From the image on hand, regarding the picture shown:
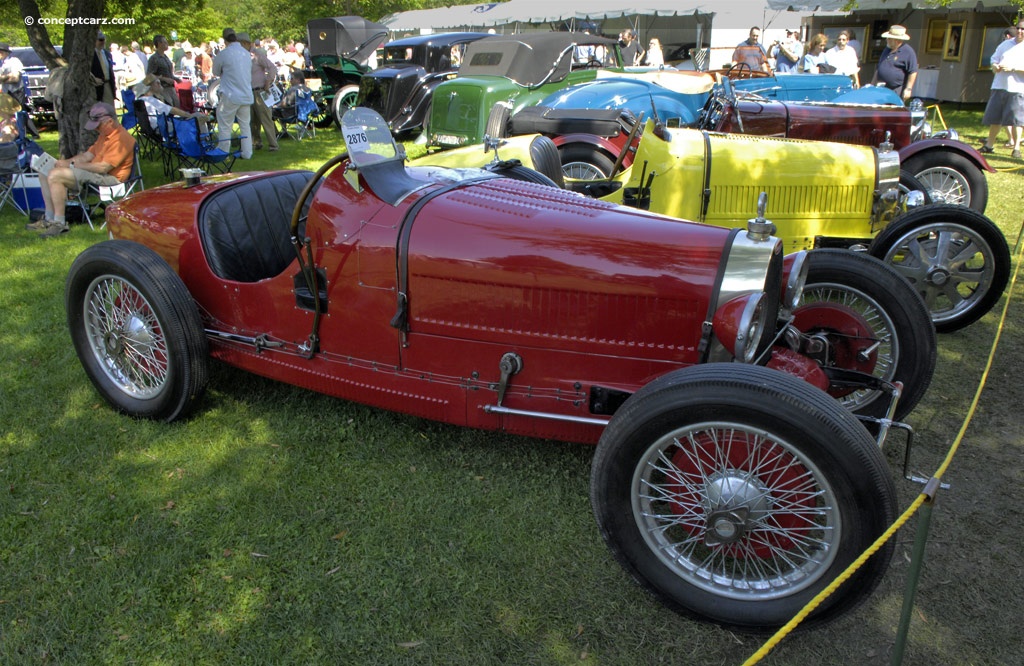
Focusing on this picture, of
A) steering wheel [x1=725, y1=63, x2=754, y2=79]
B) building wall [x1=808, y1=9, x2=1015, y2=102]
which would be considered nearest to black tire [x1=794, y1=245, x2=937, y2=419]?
steering wheel [x1=725, y1=63, x2=754, y2=79]

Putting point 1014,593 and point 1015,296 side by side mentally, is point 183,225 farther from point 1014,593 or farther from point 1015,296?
point 1015,296

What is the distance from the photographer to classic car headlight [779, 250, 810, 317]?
9.80 ft

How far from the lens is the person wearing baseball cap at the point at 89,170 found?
7.12 m

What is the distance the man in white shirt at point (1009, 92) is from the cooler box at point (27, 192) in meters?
12.9

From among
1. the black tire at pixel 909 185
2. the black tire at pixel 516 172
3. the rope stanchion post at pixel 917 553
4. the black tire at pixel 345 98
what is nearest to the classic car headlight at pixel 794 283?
the rope stanchion post at pixel 917 553

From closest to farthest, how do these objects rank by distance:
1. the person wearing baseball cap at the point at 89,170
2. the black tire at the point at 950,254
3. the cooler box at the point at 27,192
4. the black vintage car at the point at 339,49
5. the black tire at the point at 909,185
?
the black tire at the point at 950,254, the black tire at the point at 909,185, the person wearing baseball cap at the point at 89,170, the cooler box at the point at 27,192, the black vintage car at the point at 339,49

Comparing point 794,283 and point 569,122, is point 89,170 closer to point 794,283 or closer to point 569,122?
point 569,122

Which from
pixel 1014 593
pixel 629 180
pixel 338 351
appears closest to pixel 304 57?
pixel 629 180

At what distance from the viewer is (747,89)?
32.0ft

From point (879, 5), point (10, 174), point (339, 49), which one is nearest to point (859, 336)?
point (10, 174)

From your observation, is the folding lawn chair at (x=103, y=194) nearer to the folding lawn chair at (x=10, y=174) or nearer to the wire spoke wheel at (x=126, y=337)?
the folding lawn chair at (x=10, y=174)

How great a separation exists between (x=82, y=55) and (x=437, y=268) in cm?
771

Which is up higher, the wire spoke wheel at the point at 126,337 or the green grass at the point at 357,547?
the wire spoke wheel at the point at 126,337

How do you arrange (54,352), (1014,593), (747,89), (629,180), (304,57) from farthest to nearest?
(304,57), (747,89), (629,180), (54,352), (1014,593)
